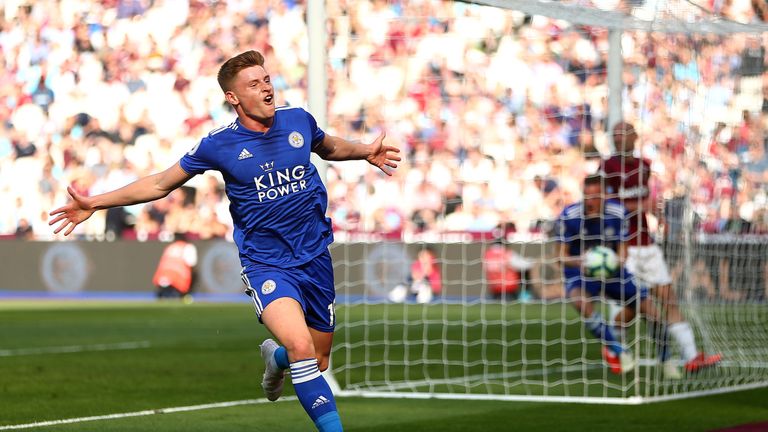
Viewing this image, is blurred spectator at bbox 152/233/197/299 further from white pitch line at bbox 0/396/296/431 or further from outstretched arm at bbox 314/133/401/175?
outstretched arm at bbox 314/133/401/175

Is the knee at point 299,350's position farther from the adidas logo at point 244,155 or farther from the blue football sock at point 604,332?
the blue football sock at point 604,332

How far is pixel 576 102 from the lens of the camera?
19.0 m

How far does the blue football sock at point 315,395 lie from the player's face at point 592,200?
472cm

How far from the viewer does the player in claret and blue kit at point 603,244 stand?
9.19 meters

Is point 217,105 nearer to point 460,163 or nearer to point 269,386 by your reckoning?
point 460,163

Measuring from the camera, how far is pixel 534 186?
20.2 meters

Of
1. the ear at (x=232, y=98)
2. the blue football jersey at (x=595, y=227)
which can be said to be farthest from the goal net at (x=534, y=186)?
the ear at (x=232, y=98)

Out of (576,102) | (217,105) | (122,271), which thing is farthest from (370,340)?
(217,105)

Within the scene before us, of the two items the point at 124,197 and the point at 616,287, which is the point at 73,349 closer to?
the point at 616,287

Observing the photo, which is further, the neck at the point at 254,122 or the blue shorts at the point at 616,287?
the blue shorts at the point at 616,287

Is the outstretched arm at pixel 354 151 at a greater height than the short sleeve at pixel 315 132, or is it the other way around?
the short sleeve at pixel 315 132

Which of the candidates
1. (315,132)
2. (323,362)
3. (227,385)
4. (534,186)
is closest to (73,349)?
(227,385)

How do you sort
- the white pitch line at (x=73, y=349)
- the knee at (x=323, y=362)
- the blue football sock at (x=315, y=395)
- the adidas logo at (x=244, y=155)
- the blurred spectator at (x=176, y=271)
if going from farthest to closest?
the blurred spectator at (x=176, y=271)
the white pitch line at (x=73, y=349)
the knee at (x=323, y=362)
the adidas logo at (x=244, y=155)
the blue football sock at (x=315, y=395)

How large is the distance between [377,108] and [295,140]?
611 inches
